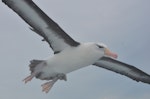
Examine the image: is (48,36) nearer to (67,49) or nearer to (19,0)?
(67,49)

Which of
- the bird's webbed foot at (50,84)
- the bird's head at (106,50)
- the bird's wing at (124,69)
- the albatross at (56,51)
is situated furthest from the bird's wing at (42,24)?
the bird's wing at (124,69)

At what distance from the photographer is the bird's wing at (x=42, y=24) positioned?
18.6 metres

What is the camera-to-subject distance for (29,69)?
20.4m

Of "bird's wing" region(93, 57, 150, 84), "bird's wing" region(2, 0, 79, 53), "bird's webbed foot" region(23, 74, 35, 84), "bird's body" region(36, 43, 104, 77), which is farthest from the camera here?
"bird's wing" region(93, 57, 150, 84)

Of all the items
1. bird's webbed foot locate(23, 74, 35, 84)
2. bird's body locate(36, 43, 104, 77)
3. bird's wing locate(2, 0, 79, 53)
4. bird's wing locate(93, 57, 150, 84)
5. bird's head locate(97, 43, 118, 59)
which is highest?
bird's wing locate(93, 57, 150, 84)

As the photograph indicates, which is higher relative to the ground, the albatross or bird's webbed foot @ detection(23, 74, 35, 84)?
the albatross

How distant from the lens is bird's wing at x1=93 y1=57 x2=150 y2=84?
23.0 m

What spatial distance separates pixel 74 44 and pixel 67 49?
1.14 feet

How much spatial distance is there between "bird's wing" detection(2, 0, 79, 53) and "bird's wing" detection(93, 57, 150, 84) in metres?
3.37

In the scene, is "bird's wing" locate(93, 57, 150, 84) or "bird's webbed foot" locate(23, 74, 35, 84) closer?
"bird's webbed foot" locate(23, 74, 35, 84)

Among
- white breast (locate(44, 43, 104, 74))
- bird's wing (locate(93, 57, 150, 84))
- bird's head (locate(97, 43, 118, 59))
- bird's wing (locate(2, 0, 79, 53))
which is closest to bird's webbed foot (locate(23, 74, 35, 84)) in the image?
white breast (locate(44, 43, 104, 74))

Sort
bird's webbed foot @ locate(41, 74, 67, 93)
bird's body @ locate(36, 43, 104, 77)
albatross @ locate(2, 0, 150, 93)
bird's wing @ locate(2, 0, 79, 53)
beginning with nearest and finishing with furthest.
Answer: bird's wing @ locate(2, 0, 79, 53) → albatross @ locate(2, 0, 150, 93) → bird's body @ locate(36, 43, 104, 77) → bird's webbed foot @ locate(41, 74, 67, 93)

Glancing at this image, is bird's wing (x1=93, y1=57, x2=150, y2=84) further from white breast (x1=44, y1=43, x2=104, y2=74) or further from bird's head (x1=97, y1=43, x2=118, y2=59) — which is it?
white breast (x1=44, y1=43, x2=104, y2=74)

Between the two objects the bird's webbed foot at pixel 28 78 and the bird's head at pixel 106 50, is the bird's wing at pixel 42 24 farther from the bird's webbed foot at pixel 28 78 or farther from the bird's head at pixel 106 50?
the bird's webbed foot at pixel 28 78
